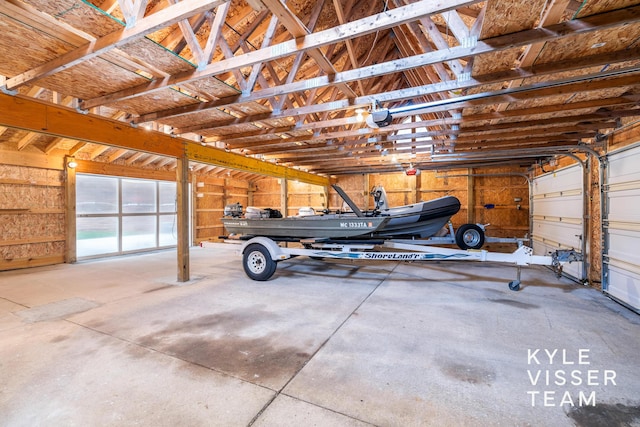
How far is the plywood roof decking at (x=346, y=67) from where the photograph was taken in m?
1.87

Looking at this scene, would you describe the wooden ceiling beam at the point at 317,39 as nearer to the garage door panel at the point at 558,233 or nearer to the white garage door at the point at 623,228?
the white garage door at the point at 623,228

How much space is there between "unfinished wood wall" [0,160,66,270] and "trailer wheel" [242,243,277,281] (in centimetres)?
508

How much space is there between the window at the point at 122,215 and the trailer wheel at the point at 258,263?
5.07 metres

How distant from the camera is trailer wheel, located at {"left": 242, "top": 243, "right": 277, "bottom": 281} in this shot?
4.60 m

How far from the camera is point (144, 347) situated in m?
2.38

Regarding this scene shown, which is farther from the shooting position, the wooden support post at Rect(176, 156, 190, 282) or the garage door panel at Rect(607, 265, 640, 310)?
the wooden support post at Rect(176, 156, 190, 282)

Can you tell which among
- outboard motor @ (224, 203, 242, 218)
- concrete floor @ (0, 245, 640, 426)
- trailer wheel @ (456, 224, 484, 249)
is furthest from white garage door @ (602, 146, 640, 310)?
outboard motor @ (224, 203, 242, 218)

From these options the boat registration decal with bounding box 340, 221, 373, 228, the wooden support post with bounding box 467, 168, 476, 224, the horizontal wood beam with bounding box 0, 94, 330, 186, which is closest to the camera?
the horizontal wood beam with bounding box 0, 94, 330, 186

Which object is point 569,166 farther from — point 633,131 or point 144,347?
point 144,347

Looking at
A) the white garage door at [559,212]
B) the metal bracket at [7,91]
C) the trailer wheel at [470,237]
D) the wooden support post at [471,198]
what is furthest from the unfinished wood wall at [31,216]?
the wooden support post at [471,198]

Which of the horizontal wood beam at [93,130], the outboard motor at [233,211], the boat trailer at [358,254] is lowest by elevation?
the boat trailer at [358,254]

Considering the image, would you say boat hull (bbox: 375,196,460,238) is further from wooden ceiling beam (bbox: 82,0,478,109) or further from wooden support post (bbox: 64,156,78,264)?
wooden support post (bbox: 64,156,78,264)

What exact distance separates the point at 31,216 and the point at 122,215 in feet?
6.03

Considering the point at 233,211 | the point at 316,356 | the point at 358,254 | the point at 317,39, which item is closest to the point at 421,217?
the point at 358,254
